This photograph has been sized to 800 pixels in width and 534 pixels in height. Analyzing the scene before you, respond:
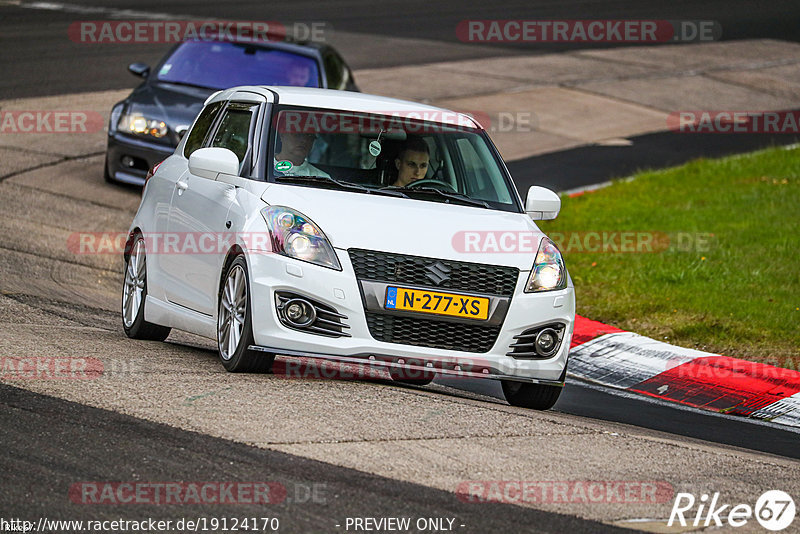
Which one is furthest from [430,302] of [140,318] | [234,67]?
[234,67]

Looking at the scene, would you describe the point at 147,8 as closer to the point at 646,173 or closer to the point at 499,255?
the point at 646,173

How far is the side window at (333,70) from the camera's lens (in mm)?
15750

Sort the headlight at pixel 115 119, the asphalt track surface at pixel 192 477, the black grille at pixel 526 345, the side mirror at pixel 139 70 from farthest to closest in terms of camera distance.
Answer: the side mirror at pixel 139 70 → the headlight at pixel 115 119 → the black grille at pixel 526 345 → the asphalt track surface at pixel 192 477

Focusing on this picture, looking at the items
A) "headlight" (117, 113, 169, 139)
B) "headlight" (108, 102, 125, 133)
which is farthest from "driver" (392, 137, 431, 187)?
"headlight" (108, 102, 125, 133)

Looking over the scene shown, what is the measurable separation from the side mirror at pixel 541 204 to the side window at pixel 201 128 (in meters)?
2.28

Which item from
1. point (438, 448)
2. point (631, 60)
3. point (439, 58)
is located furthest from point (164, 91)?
point (631, 60)

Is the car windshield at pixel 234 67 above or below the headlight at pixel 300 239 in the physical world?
below

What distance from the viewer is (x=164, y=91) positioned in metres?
15.5

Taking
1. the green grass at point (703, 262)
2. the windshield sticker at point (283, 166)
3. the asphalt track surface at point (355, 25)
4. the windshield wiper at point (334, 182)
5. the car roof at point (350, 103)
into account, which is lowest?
the asphalt track surface at point (355, 25)

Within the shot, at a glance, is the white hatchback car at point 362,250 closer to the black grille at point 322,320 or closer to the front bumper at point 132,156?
the black grille at point 322,320

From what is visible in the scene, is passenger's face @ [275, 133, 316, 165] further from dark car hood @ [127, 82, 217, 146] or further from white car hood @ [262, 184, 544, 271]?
dark car hood @ [127, 82, 217, 146]

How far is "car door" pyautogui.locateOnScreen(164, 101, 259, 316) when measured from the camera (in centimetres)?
820

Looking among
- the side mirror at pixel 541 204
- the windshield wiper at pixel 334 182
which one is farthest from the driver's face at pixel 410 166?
the side mirror at pixel 541 204

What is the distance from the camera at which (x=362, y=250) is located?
7.50 m
